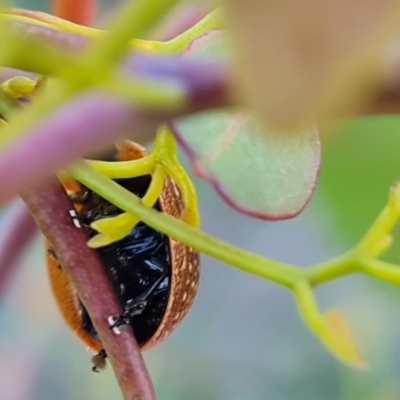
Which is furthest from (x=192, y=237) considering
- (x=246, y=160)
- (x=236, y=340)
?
(x=236, y=340)

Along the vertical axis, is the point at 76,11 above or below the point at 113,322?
above

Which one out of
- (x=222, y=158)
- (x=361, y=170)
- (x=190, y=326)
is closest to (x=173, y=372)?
(x=190, y=326)

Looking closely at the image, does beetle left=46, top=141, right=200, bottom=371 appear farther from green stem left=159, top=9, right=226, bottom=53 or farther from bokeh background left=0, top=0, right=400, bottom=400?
bokeh background left=0, top=0, right=400, bottom=400

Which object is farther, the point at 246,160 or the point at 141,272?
the point at 141,272

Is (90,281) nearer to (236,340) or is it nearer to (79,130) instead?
(79,130)

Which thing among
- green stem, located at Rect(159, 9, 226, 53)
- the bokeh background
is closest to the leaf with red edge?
green stem, located at Rect(159, 9, 226, 53)
